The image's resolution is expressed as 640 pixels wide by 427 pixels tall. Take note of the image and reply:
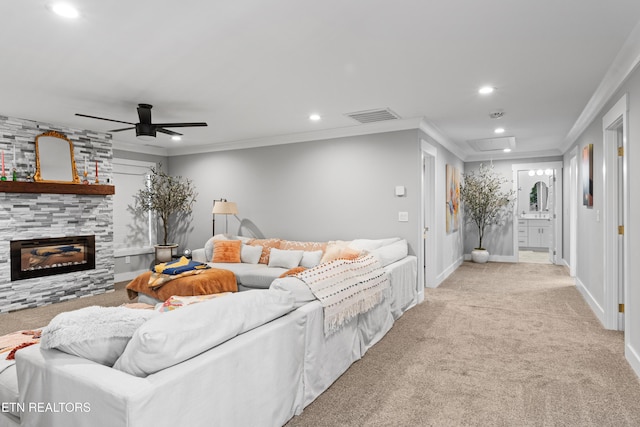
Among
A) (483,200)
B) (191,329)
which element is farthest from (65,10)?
(483,200)

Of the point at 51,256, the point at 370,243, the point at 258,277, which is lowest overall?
the point at 258,277

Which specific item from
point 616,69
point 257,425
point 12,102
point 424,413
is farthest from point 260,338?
point 12,102

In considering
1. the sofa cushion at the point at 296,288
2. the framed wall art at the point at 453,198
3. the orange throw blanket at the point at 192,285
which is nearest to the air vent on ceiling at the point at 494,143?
the framed wall art at the point at 453,198

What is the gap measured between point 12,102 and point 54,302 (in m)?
2.56

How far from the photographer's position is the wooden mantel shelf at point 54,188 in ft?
15.3

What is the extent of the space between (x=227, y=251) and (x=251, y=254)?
0.39 metres

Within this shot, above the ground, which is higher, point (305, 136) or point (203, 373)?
point (305, 136)

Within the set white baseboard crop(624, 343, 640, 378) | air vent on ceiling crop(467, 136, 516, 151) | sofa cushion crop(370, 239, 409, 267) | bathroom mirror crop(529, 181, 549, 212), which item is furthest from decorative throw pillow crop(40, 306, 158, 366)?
bathroom mirror crop(529, 181, 549, 212)

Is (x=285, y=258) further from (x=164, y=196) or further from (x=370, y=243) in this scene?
(x=164, y=196)

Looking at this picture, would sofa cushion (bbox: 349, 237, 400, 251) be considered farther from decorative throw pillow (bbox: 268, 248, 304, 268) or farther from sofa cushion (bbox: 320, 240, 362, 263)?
decorative throw pillow (bbox: 268, 248, 304, 268)

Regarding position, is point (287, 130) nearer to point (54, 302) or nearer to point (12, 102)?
point (12, 102)

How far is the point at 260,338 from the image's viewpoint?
6.52 ft

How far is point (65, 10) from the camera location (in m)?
2.30

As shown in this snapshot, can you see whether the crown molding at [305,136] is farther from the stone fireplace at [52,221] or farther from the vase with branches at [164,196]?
the stone fireplace at [52,221]
